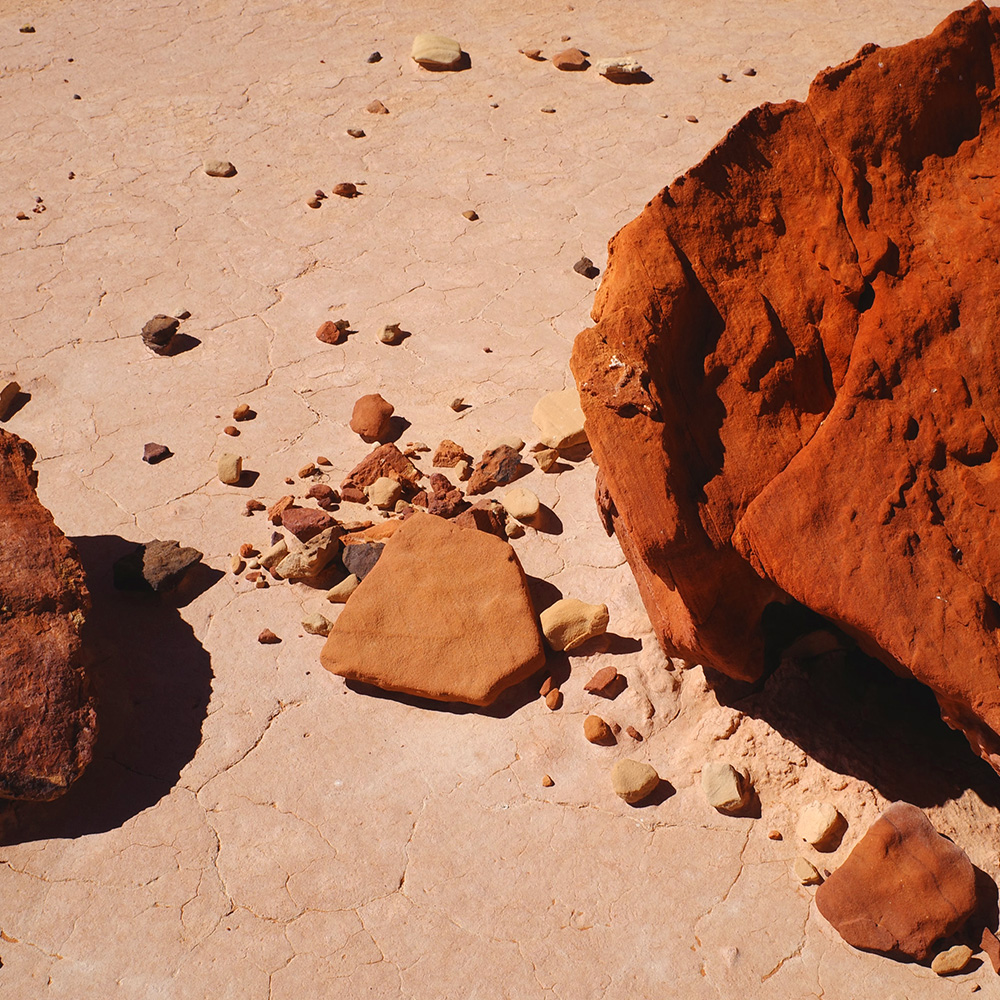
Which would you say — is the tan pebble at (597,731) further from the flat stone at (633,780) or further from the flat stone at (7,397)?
the flat stone at (7,397)

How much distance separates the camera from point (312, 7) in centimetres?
614

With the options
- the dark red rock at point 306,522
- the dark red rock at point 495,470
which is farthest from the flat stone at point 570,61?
the dark red rock at point 306,522

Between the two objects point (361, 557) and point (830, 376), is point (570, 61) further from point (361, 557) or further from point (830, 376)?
point (830, 376)

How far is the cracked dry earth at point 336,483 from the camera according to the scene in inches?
84.7

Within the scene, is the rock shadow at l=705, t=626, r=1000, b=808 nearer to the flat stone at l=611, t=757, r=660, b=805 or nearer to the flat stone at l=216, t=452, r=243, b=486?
the flat stone at l=611, t=757, r=660, b=805

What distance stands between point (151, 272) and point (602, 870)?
3253 mm

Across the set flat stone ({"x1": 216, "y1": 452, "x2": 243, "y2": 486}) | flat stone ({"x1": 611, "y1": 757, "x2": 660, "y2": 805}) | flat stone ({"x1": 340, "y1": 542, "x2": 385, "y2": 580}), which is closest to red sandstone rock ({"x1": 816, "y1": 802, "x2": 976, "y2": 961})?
flat stone ({"x1": 611, "y1": 757, "x2": 660, "y2": 805})

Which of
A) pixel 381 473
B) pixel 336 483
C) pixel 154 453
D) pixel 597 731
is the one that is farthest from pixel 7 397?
pixel 597 731

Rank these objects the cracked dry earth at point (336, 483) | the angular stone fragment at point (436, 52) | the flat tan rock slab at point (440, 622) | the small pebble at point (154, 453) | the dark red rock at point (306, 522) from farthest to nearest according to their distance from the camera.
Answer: the angular stone fragment at point (436, 52)
the small pebble at point (154, 453)
the dark red rock at point (306, 522)
the flat tan rock slab at point (440, 622)
the cracked dry earth at point (336, 483)

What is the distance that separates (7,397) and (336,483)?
1360 mm

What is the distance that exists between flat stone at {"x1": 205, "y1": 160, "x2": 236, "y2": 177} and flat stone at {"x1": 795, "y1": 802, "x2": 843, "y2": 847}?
13.3ft

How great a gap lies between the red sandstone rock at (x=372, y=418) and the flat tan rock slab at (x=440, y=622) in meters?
0.69

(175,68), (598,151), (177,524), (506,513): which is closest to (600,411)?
(506,513)

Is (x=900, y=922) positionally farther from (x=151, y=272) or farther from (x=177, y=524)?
(x=151, y=272)
